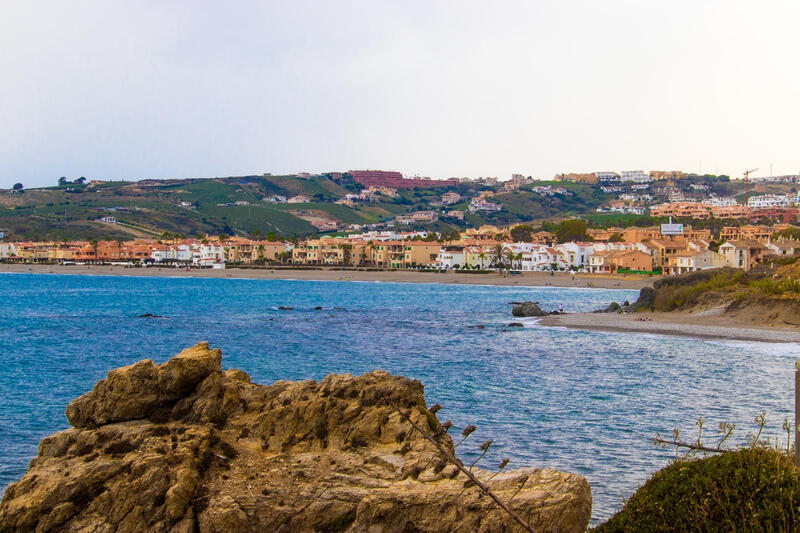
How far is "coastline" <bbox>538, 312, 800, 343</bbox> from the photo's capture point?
1369 inches

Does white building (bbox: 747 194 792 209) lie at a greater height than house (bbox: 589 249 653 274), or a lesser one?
greater

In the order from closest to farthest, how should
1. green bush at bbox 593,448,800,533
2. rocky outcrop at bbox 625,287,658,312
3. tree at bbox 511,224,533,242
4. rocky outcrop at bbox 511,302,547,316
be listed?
green bush at bbox 593,448,800,533 < rocky outcrop at bbox 625,287,658,312 < rocky outcrop at bbox 511,302,547,316 < tree at bbox 511,224,533,242

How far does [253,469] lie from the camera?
9.59m

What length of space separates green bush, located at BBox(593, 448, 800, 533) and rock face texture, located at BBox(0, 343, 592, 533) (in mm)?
828

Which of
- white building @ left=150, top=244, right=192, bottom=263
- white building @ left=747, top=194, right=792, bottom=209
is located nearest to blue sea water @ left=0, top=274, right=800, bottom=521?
white building @ left=150, top=244, right=192, bottom=263

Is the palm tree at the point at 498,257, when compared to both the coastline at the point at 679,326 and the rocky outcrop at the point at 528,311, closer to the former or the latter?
the rocky outcrop at the point at 528,311

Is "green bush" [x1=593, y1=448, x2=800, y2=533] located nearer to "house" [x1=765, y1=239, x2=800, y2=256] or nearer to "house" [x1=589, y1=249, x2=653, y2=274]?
"house" [x1=765, y1=239, x2=800, y2=256]

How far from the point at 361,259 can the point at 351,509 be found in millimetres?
128837

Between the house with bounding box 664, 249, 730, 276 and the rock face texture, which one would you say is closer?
the rock face texture

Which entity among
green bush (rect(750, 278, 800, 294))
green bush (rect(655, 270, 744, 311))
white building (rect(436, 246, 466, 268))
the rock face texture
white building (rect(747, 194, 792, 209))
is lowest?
white building (rect(436, 246, 466, 268))

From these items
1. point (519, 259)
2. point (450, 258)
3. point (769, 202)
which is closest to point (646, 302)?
point (519, 259)

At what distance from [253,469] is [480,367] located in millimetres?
19249

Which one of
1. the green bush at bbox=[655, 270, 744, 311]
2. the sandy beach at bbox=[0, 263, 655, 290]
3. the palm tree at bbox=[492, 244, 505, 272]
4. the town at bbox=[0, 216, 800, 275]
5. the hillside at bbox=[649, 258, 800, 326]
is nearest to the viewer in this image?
the hillside at bbox=[649, 258, 800, 326]

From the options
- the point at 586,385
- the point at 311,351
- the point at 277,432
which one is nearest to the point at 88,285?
the point at 311,351
